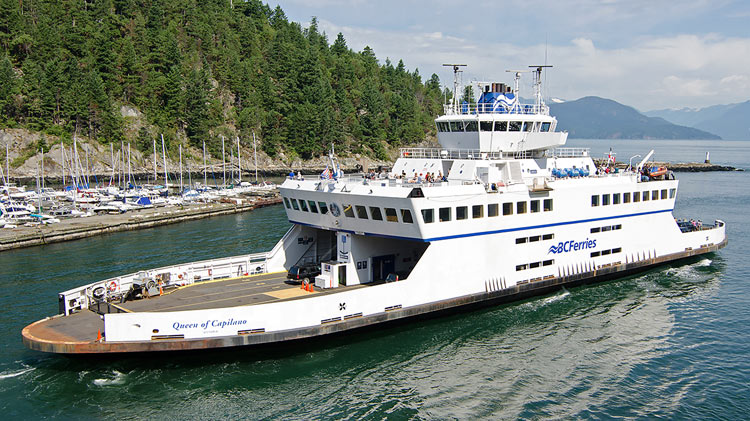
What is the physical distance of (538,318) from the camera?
26.3 m

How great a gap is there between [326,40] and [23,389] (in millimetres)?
166847

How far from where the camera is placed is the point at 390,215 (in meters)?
24.1

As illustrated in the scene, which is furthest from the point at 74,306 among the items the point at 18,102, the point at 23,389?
the point at 18,102

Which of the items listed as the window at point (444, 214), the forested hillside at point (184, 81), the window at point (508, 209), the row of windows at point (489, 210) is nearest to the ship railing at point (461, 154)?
the row of windows at point (489, 210)

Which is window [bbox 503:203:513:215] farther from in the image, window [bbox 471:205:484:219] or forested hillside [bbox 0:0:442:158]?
forested hillside [bbox 0:0:442:158]

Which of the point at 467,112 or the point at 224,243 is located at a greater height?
the point at 467,112

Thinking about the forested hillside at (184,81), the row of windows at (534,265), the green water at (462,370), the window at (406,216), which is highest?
the forested hillside at (184,81)

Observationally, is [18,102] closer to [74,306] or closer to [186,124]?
[186,124]

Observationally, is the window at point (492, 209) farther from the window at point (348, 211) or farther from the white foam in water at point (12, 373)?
the white foam in water at point (12, 373)

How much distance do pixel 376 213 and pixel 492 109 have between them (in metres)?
10.8

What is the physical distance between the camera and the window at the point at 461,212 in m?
24.4

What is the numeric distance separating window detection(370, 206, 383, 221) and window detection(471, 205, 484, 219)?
13.8 feet

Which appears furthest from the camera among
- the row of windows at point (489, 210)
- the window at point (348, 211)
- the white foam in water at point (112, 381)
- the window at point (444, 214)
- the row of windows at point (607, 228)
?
the row of windows at point (607, 228)

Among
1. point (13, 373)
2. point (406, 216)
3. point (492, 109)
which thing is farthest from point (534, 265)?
point (13, 373)
